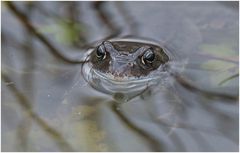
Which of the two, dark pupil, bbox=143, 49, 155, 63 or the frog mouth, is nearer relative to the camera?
the frog mouth

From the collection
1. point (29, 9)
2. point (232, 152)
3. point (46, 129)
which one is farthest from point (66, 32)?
point (232, 152)

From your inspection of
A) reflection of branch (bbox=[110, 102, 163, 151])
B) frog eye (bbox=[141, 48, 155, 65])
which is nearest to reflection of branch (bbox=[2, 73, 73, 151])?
reflection of branch (bbox=[110, 102, 163, 151])

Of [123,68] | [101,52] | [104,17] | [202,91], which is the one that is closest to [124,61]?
[123,68]

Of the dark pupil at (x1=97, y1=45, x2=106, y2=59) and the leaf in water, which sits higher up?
the leaf in water

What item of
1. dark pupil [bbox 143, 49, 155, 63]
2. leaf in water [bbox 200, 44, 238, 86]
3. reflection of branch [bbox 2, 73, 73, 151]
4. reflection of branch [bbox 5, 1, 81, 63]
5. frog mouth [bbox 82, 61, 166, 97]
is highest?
leaf in water [bbox 200, 44, 238, 86]

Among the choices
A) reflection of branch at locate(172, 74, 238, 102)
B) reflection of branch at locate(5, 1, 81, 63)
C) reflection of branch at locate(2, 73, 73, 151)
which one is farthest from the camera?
reflection of branch at locate(5, 1, 81, 63)

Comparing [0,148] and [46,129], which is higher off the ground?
[46,129]

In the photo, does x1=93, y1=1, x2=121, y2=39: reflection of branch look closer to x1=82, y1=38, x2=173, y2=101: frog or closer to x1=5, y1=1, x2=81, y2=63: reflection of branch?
x1=82, y1=38, x2=173, y2=101: frog

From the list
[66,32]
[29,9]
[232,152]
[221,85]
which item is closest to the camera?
[232,152]

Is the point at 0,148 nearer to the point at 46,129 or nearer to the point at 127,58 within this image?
the point at 46,129
